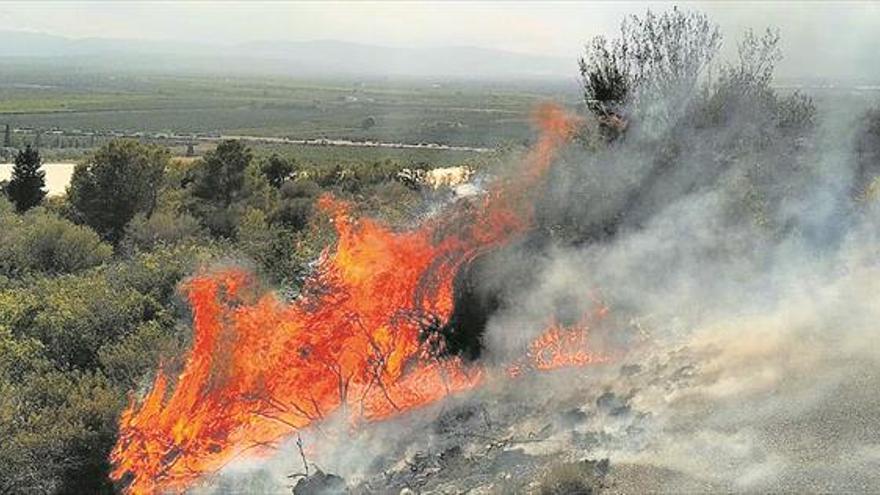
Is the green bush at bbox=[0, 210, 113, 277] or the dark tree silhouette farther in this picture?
the dark tree silhouette

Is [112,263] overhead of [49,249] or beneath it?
beneath

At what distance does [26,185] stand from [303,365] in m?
29.6

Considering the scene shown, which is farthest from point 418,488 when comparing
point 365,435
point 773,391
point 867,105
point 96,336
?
point 867,105

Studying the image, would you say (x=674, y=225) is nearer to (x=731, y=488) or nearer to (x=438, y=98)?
(x=731, y=488)

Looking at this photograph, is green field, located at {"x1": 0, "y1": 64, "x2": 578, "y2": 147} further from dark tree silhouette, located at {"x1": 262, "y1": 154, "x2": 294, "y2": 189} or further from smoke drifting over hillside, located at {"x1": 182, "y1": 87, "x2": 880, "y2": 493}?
smoke drifting over hillside, located at {"x1": 182, "y1": 87, "x2": 880, "y2": 493}

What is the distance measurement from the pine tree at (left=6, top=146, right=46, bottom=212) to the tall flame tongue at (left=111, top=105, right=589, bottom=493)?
84.9ft

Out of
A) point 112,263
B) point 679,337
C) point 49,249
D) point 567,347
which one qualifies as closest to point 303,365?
point 567,347

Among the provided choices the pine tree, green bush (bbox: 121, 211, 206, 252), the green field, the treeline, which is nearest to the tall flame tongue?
the treeline

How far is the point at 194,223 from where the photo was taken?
28359 millimetres

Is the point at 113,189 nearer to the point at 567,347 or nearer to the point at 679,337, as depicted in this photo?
the point at 567,347

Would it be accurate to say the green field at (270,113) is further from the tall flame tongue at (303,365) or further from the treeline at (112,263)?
the tall flame tongue at (303,365)

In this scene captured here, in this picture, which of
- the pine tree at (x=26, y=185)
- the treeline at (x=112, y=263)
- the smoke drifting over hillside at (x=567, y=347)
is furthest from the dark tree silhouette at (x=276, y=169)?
the smoke drifting over hillside at (x=567, y=347)

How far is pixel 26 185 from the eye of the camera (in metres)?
36.7

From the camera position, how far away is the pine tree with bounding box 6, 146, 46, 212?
36438mm
